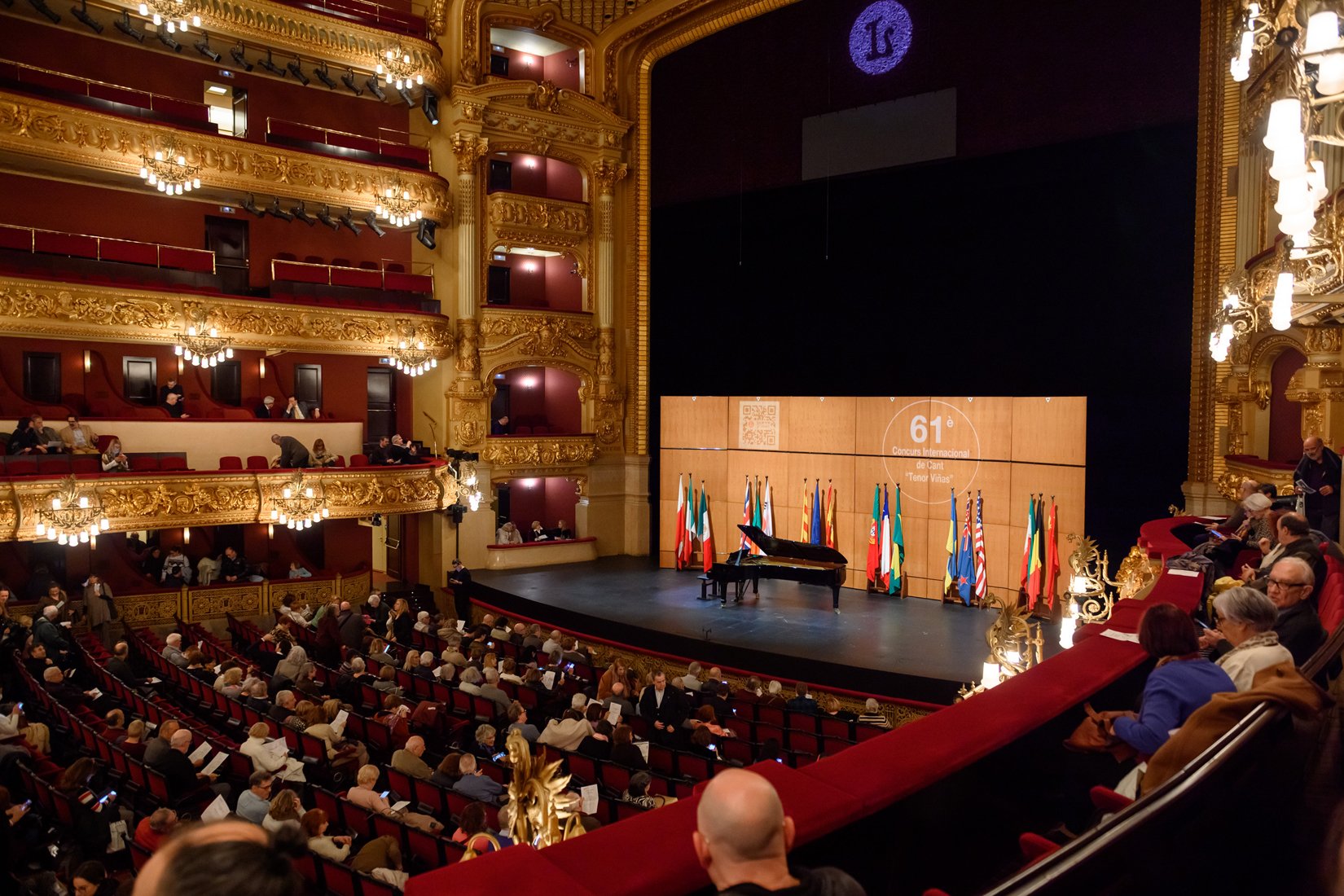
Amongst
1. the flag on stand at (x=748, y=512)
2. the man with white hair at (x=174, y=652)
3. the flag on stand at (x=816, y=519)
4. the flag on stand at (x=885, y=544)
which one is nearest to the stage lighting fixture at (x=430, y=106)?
the flag on stand at (x=748, y=512)

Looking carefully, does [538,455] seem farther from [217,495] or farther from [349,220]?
[217,495]

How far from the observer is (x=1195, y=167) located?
43.7ft

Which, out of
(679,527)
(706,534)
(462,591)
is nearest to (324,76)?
(462,591)

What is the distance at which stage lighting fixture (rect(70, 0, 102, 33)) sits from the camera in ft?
48.4

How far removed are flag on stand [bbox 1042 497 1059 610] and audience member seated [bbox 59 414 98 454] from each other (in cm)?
1570

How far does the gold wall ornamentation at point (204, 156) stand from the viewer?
45.3ft

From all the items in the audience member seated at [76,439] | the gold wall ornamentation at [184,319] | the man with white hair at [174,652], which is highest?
the gold wall ornamentation at [184,319]

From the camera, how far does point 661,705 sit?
345 inches

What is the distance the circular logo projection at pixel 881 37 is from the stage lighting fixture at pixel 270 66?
11097 mm

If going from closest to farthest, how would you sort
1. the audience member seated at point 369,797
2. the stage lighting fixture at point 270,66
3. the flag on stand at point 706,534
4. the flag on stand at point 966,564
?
the audience member seated at point 369,797, the flag on stand at point 966,564, the stage lighting fixture at point 270,66, the flag on stand at point 706,534

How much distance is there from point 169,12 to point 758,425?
12.9 meters

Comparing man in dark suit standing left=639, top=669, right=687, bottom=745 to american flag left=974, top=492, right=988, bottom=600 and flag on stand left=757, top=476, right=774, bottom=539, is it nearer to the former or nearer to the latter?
american flag left=974, top=492, right=988, bottom=600

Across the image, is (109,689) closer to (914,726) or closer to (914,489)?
(914,726)

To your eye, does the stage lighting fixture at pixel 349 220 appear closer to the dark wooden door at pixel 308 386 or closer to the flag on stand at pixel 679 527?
the dark wooden door at pixel 308 386
